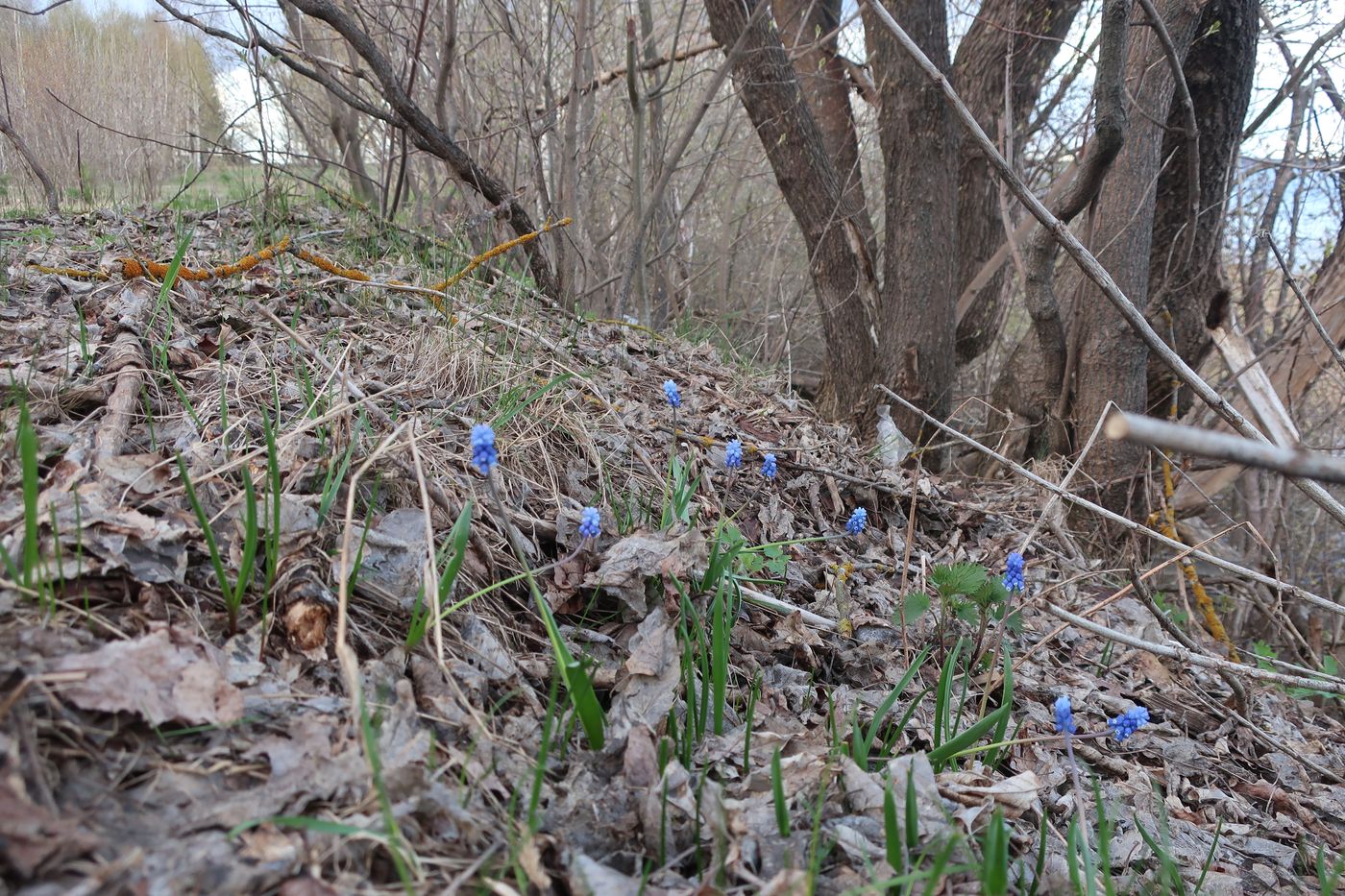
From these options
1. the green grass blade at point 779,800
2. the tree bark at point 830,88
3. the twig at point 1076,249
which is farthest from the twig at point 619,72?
the green grass blade at point 779,800

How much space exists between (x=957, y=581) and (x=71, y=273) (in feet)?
10.1

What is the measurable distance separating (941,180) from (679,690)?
4.21 metres

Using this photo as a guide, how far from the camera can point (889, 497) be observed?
3316 mm

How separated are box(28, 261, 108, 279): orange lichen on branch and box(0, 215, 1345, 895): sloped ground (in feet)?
0.19

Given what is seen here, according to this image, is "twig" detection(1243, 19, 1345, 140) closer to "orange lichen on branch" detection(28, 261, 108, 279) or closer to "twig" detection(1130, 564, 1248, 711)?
"twig" detection(1130, 564, 1248, 711)

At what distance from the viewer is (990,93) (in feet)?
18.4

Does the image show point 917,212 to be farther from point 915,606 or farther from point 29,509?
point 29,509

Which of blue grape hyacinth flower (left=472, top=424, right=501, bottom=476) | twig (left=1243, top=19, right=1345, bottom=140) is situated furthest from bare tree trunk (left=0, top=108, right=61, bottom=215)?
twig (left=1243, top=19, right=1345, bottom=140)

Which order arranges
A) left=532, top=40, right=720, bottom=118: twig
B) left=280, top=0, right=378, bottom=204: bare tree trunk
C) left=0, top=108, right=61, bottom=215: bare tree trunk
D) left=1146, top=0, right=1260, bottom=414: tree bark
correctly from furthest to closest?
1. left=280, top=0, right=378, bottom=204: bare tree trunk
2. left=532, top=40, right=720, bottom=118: twig
3. left=1146, top=0, right=1260, bottom=414: tree bark
4. left=0, top=108, right=61, bottom=215: bare tree trunk

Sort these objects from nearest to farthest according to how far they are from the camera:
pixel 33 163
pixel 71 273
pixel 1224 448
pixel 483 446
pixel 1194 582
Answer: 1. pixel 1224 448
2. pixel 483 446
3. pixel 71 273
4. pixel 1194 582
5. pixel 33 163

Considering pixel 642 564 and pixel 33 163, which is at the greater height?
pixel 33 163

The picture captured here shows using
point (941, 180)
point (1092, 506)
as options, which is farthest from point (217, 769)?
point (941, 180)

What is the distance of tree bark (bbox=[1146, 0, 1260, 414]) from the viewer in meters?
4.53

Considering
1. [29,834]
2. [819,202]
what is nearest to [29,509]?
[29,834]
